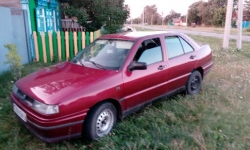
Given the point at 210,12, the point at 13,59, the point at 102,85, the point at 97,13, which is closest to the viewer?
the point at 102,85

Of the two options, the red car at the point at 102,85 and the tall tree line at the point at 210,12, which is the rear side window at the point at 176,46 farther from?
the tall tree line at the point at 210,12

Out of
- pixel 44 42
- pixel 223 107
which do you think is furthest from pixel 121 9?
pixel 223 107

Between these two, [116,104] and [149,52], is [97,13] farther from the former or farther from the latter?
[116,104]

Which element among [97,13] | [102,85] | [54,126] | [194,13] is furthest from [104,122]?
[194,13]

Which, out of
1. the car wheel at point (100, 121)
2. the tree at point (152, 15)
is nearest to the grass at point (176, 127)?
the car wheel at point (100, 121)

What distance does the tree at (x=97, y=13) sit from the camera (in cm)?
1000

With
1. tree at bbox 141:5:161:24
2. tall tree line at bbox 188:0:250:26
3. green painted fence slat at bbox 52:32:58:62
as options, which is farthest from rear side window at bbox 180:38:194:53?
tree at bbox 141:5:161:24

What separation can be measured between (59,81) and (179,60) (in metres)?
2.35

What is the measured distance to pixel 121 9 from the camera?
1101 cm

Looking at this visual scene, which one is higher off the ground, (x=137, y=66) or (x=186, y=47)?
(x=186, y=47)

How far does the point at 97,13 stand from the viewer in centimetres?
1055

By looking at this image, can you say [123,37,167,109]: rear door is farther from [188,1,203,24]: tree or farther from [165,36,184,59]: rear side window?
[188,1,203,24]: tree

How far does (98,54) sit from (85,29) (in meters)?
8.10

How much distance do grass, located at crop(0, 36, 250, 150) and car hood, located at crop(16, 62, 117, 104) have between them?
0.73 metres
